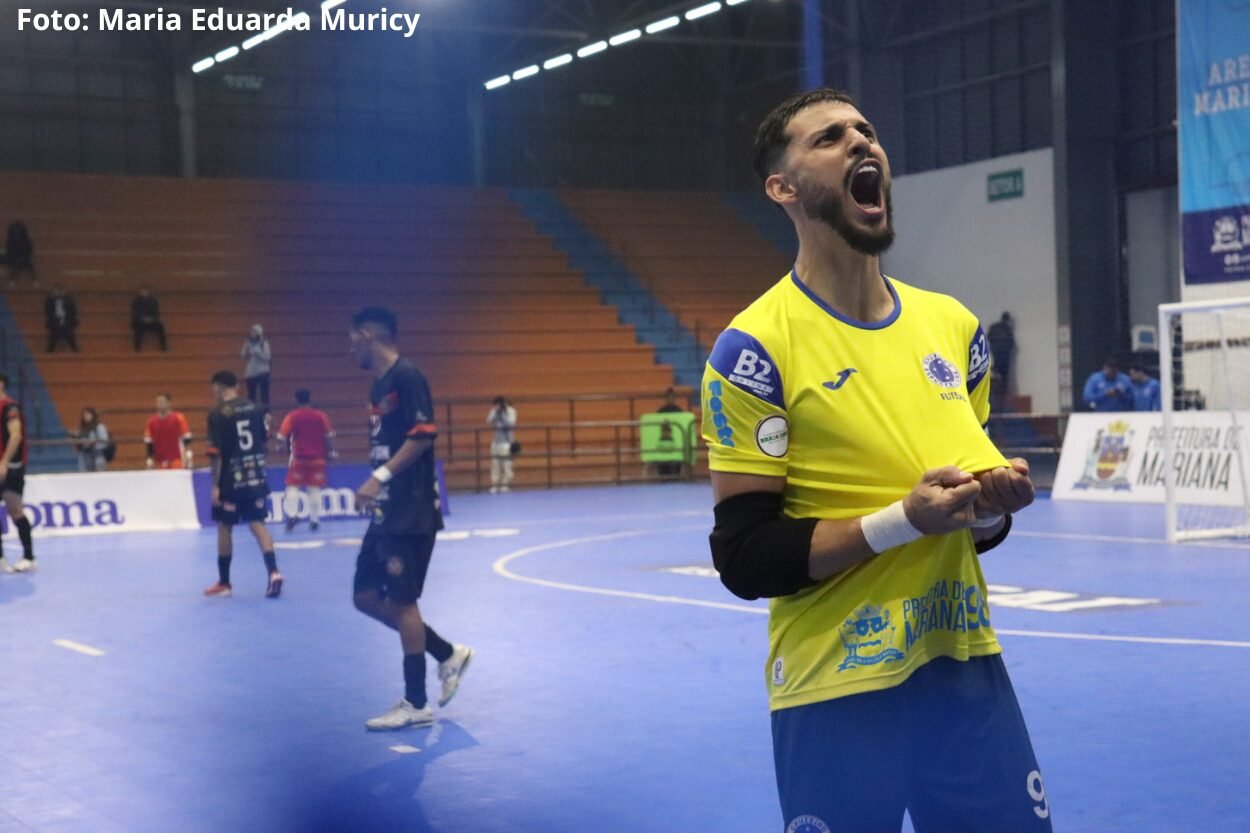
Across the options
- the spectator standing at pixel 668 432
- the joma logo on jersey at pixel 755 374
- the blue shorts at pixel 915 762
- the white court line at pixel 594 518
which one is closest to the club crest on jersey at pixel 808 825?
the blue shorts at pixel 915 762

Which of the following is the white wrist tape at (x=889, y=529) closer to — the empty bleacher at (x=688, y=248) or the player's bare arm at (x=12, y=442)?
the player's bare arm at (x=12, y=442)

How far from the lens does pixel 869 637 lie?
3115mm

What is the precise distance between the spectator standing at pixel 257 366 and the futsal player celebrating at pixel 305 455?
317 inches

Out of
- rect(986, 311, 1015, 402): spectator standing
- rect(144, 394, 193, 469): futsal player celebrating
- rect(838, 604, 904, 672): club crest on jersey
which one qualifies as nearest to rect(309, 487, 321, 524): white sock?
rect(144, 394, 193, 469): futsal player celebrating

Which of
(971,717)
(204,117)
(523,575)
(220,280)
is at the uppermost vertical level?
(204,117)

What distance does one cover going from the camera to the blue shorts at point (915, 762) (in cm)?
307

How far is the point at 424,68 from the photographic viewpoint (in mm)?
45094

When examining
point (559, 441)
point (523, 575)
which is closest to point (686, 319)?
point (559, 441)

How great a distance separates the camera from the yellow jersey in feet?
10.2

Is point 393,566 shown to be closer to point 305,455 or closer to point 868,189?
point 868,189

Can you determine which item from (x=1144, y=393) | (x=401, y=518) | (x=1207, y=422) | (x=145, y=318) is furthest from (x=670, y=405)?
(x=401, y=518)

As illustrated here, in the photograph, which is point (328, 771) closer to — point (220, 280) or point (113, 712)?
point (113, 712)

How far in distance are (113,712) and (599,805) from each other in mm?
3787

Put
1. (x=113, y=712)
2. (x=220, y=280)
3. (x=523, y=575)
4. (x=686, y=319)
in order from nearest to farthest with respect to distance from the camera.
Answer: (x=113, y=712), (x=523, y=575), (x=220, y=280), (x=686, y=319)
